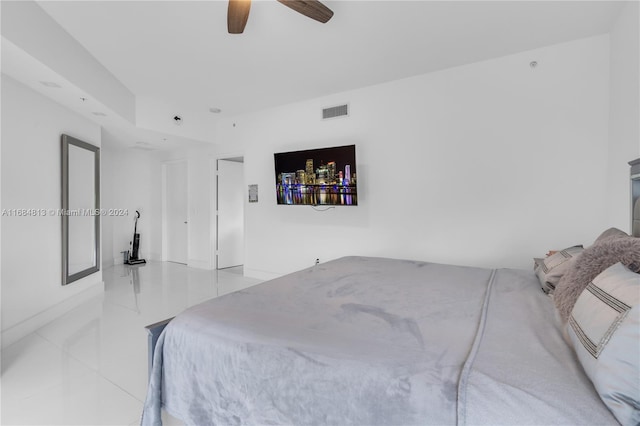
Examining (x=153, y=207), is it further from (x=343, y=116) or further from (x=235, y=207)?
(x=343, y=116)

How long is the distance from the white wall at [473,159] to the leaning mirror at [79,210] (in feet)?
8.41

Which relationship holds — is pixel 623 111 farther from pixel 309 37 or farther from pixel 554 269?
pixel 309 37

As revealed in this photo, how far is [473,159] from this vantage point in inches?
126

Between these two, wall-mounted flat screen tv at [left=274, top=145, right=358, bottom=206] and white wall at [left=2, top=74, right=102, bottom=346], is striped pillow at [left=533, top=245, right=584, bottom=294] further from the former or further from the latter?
white wall at [left=2, top=74, right=102, bottom=346]

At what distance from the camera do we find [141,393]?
1.91 meters

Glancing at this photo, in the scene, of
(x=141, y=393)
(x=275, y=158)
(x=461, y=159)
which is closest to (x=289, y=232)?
(x=275, y=158)

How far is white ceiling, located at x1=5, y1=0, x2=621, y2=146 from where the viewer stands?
7.66 ft

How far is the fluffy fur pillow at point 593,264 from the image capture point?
1214mm

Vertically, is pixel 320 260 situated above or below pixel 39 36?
below

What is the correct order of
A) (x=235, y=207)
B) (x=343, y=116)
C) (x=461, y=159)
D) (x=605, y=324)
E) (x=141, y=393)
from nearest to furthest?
(x=605, y=324) → (x=141, y=393) → (x=461, y=159) → (x=343, y=116) → (x=235, y=207)

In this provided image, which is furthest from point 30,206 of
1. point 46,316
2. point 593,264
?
point 593,264

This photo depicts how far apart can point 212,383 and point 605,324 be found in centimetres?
139

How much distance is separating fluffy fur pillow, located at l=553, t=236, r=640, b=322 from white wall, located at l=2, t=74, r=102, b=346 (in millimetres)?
3883

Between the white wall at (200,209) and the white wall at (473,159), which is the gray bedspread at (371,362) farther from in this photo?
the white wall at (200,209)
